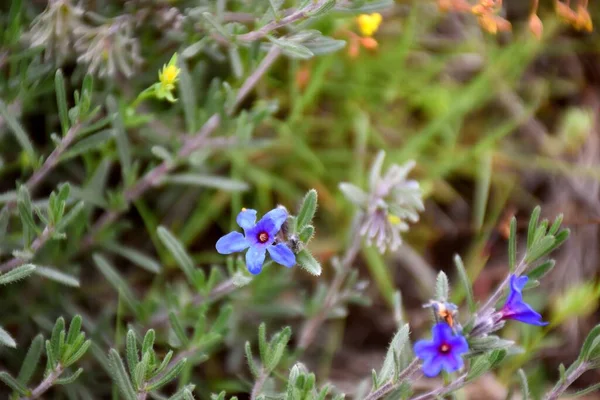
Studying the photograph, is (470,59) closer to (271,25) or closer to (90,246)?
(271,25)

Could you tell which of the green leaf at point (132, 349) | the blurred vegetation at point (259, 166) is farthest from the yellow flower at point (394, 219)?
the green leaf at point (132, 349)

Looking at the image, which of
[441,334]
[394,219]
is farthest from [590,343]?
[394,219]

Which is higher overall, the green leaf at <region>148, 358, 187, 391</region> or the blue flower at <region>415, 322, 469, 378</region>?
the blue flower at <region>415, 322, 469, 378</region>

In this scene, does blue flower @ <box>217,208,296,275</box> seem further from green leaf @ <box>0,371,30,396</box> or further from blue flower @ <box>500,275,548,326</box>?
green leaf @ <box>0,371,30,396</box>

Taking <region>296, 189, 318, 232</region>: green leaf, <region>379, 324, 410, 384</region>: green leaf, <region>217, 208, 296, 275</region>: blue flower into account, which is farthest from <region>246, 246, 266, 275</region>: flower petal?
<region>379, 324, 410, 384</region>: green leaf

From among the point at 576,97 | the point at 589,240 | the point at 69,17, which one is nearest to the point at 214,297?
the point at 69,17

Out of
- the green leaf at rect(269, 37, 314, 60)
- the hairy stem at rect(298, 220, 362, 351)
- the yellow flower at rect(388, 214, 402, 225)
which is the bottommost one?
the hairy stem at rect(298, 220, 362, 351)
